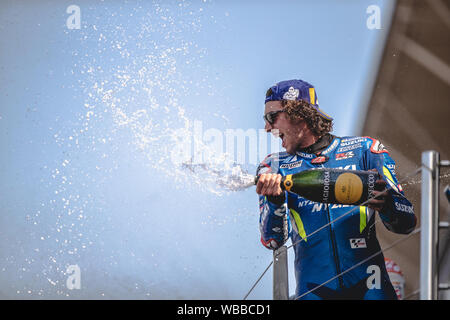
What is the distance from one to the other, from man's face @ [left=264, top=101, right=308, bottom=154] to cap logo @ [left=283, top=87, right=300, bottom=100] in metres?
0.04

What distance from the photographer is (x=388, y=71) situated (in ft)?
17.1

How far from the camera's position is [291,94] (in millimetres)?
2342

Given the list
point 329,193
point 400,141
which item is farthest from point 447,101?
point 329,193

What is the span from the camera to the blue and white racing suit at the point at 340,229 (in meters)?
2.05

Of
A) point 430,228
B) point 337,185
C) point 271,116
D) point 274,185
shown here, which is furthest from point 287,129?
point 430,228

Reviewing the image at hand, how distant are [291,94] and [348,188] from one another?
56 centimetres

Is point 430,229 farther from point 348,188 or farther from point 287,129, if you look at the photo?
point 287,129

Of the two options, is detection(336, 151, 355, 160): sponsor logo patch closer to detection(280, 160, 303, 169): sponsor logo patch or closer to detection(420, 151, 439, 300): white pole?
detection(280, 160, 303, 169): sponsor logo patch

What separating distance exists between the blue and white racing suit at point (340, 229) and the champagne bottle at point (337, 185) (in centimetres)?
10

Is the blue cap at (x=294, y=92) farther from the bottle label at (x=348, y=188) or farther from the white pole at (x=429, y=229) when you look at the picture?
the white pole at (x=429, y=229)

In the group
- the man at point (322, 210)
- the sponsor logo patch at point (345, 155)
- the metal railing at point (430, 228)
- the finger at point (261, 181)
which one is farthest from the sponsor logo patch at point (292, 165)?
the metal railing at point (430, 228)

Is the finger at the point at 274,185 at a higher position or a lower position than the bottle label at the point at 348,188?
higher

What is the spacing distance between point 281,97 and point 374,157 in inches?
16.9
